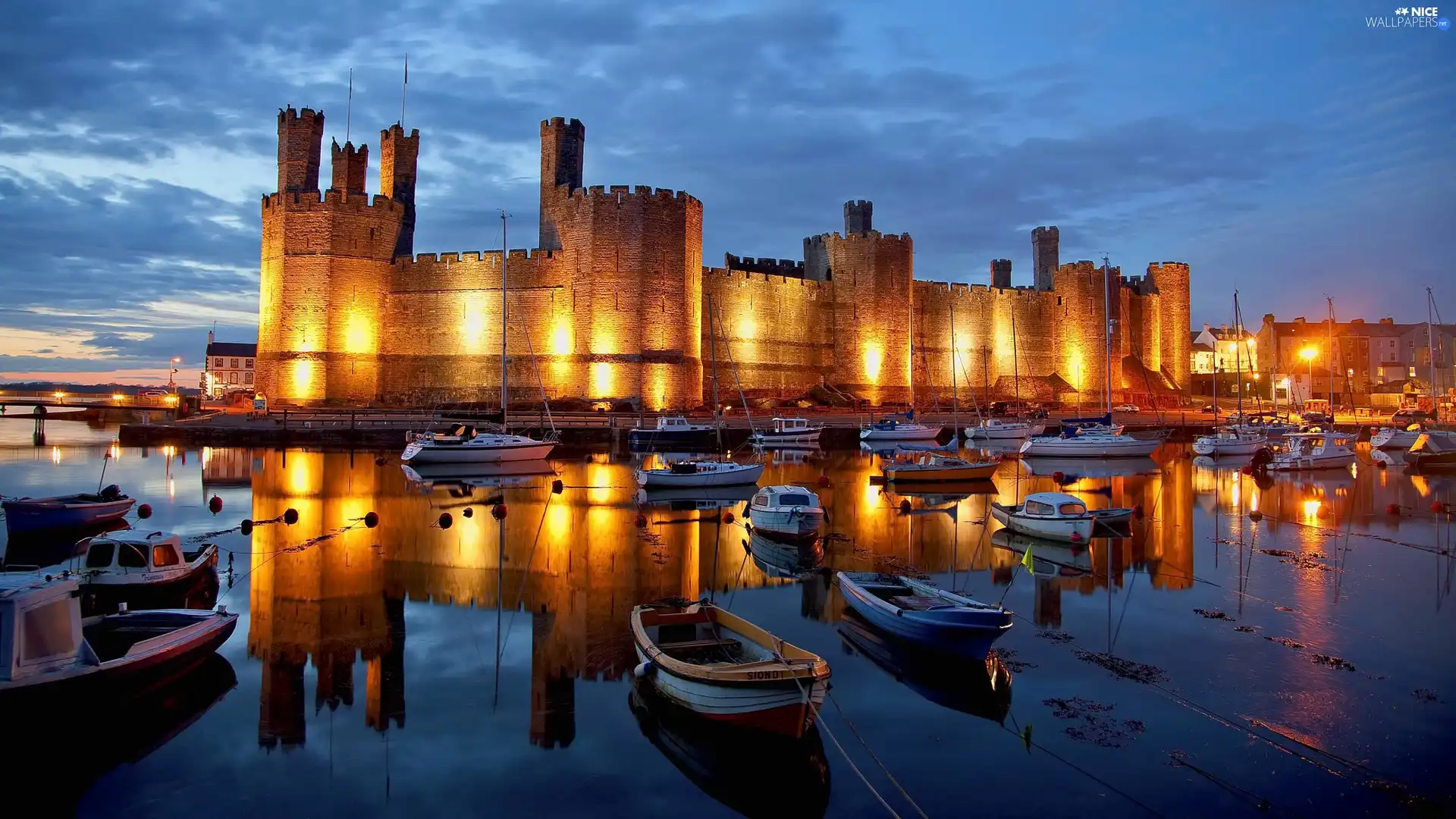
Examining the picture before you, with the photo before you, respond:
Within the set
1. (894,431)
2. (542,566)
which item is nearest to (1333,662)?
(542,566)

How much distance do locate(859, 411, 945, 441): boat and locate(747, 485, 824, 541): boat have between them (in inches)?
737

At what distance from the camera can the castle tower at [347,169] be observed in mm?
37656

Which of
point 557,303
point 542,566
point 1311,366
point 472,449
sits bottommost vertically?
point 542,566

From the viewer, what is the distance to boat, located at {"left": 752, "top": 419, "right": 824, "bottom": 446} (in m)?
33.6

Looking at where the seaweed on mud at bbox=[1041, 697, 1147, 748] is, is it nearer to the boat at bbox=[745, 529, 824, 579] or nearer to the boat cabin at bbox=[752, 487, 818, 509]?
the boat at bbox=[745, 529, 824, 579]

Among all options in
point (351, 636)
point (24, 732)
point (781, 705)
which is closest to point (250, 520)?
point (351, 636)

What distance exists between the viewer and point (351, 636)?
959cm

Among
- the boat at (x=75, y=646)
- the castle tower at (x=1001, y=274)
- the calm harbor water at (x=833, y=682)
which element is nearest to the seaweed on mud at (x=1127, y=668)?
the calm harbor water at (x=833, y=682)

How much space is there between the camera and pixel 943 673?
8.44m

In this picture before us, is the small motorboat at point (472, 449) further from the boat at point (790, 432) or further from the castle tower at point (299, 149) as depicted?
the castle tower at point (299, 149)

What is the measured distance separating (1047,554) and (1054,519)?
32.0 inches

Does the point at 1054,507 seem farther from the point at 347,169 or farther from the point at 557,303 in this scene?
the point at 347,169

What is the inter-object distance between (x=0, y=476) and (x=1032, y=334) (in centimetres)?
4492

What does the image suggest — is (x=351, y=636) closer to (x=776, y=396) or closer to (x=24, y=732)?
(x=24, y=732)
